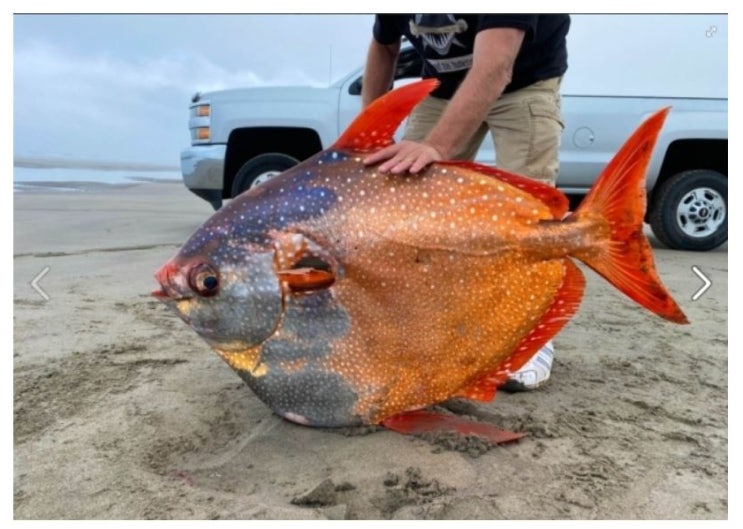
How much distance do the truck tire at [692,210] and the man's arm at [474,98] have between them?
16.6ft

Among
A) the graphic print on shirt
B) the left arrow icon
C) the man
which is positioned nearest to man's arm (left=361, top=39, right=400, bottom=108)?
the man

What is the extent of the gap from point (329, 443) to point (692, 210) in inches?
228

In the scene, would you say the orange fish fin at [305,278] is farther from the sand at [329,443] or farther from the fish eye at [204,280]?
the sand at [329,443]

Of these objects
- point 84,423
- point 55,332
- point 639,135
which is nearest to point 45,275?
point 55,332

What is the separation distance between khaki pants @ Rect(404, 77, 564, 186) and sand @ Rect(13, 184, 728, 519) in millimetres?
870

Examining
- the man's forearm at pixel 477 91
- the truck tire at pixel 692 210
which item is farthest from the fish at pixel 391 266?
the truck tire at pixel 692 210

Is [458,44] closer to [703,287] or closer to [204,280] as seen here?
[204,280]

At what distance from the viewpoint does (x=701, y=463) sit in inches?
75.4

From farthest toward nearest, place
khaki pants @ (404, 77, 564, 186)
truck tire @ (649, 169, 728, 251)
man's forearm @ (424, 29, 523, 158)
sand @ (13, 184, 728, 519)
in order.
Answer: truck tire @ (649, 169, 728, 251) < khaki pants @ (404, 77, 564, 186) < man's forearm @ (424, 29, 523, 158) < sand @ (13, 184, 728, 519)

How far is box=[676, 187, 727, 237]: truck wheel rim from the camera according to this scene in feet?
21.4

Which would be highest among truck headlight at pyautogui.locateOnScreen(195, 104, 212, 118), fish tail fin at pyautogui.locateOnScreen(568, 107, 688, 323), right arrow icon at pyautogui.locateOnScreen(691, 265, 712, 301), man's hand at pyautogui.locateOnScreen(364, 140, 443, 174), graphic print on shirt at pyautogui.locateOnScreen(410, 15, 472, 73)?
graphic print on shirt at pyautogui.locateOnScreen(410, 15, 472, 73)

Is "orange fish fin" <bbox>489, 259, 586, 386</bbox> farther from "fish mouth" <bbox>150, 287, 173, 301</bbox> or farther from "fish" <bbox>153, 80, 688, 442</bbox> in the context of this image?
"fish mouth" <bbox>150, 287, 173, 301</bbox>

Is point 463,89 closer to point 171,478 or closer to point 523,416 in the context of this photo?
point 523,416

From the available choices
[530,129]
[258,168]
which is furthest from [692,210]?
[530,129]
